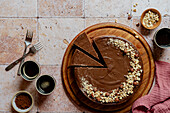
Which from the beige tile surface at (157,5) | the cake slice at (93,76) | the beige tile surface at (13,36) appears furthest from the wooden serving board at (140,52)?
the beige tile surface at (13,36)

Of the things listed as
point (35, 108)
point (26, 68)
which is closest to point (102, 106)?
point (35, 108)

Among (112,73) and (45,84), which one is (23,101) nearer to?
(45,84)

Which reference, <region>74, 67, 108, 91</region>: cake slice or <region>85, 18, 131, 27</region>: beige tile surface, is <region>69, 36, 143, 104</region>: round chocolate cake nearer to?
<region>74, 67, 108, 91</region>: cake slice

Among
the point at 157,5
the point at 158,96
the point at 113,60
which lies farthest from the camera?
the point at 157,5

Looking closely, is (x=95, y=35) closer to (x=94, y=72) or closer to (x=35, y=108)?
(x=94, y=72)

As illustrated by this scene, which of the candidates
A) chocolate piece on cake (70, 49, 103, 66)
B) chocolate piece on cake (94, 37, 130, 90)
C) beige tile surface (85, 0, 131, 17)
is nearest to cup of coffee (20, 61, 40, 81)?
chocolate piece on cake (70, 49, 103, 66)

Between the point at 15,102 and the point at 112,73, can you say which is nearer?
the point at 112,73

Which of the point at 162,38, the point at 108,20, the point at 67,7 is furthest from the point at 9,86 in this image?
the point at 162,38

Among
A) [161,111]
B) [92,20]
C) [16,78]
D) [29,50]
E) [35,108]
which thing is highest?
[92,20]
